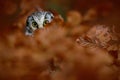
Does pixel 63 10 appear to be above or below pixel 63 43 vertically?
above

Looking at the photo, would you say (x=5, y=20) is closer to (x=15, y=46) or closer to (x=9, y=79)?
(x=15, y=46)

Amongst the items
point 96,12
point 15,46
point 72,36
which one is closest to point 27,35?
point 15,46

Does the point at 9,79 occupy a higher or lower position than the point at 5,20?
lower

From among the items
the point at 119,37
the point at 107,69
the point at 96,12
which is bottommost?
the point at 107,69

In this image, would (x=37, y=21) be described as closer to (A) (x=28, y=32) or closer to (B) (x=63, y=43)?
(A) (x=28, y=32)

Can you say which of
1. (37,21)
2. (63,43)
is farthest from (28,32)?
(63,43)

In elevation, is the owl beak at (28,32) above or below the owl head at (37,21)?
below

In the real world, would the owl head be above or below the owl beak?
above

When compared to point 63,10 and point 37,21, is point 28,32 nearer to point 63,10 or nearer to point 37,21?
point 37,21
